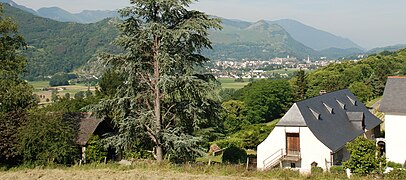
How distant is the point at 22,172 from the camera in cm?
1802

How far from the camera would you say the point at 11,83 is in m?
23.4

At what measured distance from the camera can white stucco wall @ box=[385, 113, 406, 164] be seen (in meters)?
28.1

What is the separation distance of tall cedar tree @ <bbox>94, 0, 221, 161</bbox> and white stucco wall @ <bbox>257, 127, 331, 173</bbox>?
433 inches

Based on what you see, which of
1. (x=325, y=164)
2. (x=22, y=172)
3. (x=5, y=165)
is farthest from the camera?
(x=325, y=164)

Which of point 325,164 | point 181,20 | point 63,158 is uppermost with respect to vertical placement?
point 181,20

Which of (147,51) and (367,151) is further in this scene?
(367,151)

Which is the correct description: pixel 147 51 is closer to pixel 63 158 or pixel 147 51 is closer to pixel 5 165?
pixel 63 158

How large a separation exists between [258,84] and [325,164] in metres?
51.7

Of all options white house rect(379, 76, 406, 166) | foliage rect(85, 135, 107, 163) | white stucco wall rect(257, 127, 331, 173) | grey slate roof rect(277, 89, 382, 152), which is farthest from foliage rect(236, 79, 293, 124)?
foliage rect(85, 135, 107, 163)

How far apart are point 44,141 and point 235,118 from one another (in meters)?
51.0

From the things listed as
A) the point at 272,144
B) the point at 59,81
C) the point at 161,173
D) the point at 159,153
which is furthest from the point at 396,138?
the point at 59,81

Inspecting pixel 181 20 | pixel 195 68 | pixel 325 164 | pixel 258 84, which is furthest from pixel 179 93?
pixel 258 84

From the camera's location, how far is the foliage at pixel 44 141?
20.9 metres

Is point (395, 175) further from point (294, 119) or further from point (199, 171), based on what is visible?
point (294, 119)
